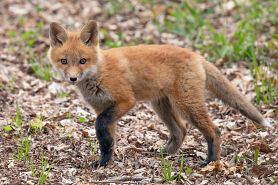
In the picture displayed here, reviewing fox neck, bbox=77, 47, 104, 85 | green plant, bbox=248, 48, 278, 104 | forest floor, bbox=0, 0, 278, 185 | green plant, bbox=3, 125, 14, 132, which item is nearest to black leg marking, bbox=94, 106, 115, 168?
forest floor, bbox=0, 0, 278, 185

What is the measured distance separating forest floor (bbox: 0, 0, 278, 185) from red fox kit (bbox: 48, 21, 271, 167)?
388 millimetres

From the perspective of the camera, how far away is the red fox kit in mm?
6156

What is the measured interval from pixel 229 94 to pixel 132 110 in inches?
82.4

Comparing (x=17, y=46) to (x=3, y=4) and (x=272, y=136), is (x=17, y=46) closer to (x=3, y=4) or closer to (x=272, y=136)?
(x=3, y=4)

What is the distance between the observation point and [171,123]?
6.97 metres

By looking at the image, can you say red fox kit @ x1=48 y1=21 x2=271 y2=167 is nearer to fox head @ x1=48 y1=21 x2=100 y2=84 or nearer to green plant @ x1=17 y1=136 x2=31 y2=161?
fox head @ x1=48 y1=21 x2=100 y2=84

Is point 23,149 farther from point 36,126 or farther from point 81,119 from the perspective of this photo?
point 81,119

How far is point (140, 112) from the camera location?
8.33 m

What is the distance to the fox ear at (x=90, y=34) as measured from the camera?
6.37 m

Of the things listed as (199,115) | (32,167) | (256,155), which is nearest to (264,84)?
(199,115)

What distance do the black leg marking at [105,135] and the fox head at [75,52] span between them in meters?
0.51

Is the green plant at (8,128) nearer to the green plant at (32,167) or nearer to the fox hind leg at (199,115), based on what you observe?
the green plant at (32,167)

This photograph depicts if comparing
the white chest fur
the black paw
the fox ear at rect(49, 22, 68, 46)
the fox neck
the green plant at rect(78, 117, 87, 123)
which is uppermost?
the fox ear at rect(49, 22, 68, 46)

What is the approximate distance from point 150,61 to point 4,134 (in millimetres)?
2065
